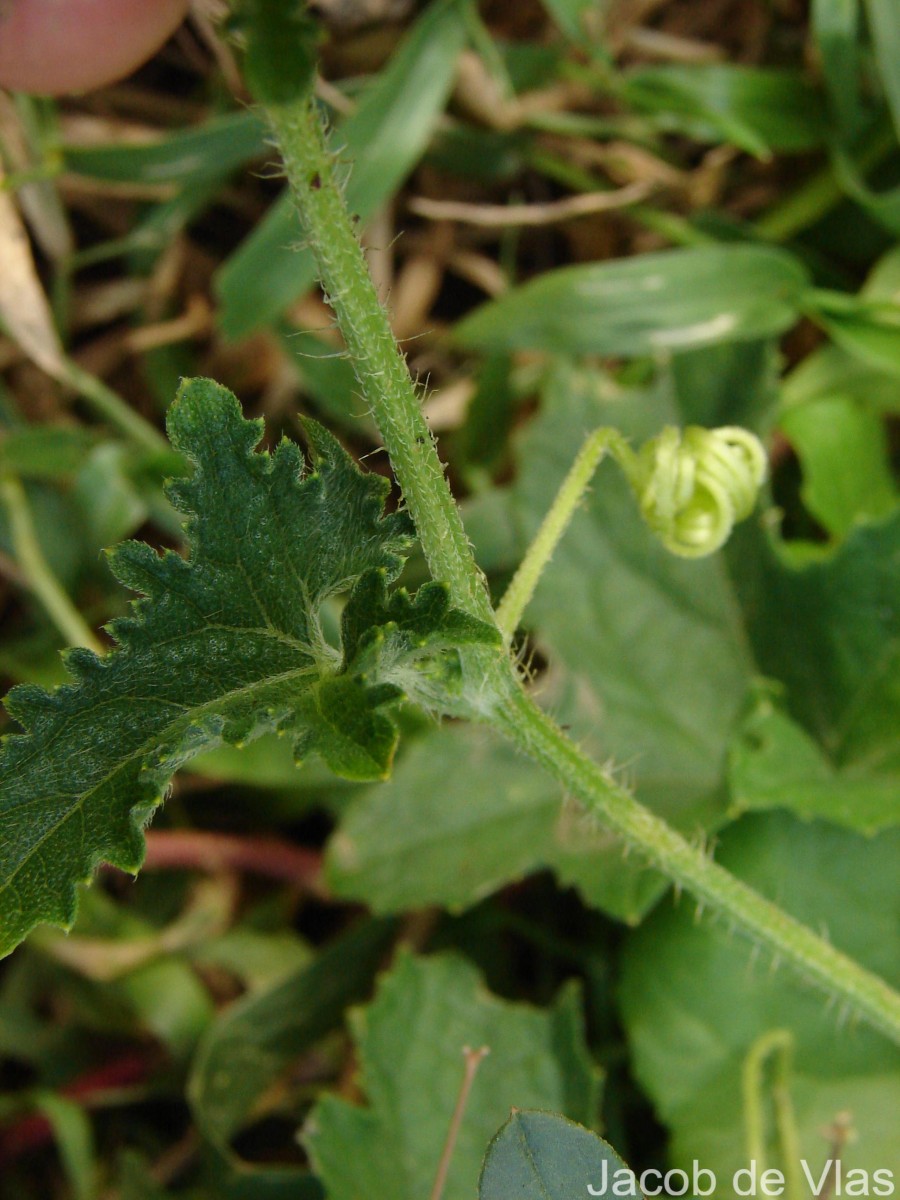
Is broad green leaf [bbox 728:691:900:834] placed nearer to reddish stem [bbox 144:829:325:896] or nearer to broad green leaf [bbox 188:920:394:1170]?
broad green leaf [bbox 188:920:394:1170]

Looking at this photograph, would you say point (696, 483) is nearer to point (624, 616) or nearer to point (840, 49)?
point (624, 616)

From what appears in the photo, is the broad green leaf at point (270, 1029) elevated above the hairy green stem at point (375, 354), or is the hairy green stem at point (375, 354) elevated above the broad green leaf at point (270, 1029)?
the hairy green stem at point (375, 354)

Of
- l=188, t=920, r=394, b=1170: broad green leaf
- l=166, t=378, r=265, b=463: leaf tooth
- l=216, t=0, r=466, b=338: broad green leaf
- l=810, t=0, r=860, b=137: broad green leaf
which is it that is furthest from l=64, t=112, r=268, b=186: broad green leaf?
l=188, t=920, r=394, b=1170: broad green leaf

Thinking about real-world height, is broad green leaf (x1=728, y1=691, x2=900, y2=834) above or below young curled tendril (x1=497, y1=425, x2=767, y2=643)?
below

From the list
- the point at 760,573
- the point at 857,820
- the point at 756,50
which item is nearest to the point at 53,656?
the point at 760,573

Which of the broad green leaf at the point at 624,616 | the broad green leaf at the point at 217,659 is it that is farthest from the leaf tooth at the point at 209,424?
the broad green leaf at the point at 624,616

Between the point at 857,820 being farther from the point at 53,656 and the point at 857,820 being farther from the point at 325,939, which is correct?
the point at 53,656

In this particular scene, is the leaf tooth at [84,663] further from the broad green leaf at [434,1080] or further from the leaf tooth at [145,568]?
the broad green leaf at [434,1080]
